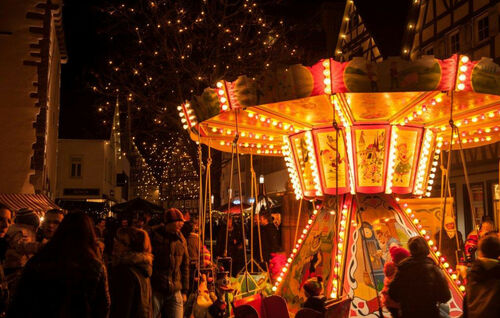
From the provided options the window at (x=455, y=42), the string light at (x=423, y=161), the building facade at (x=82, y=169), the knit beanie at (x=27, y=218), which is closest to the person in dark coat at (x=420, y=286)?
the string light at (x=423, y=161)

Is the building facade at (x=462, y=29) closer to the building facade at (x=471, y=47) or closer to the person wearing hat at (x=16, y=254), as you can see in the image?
the building facade at (x=471, y=47)

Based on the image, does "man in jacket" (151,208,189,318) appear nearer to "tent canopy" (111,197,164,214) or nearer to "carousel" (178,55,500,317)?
"carousel" (178,55,500,317)

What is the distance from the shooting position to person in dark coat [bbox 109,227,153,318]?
16.0ft

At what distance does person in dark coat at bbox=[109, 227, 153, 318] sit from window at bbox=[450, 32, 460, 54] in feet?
50.1

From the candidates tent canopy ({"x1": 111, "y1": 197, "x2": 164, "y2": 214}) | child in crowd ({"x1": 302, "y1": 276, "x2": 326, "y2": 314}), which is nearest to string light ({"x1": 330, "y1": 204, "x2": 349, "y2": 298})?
child in crowd ({"x1": 302, "y1": 276, "x2": 326, "y2": 314})

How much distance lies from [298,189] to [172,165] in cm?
2461

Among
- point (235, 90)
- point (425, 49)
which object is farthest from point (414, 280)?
point (425, 49)

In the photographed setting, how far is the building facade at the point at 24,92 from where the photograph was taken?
13.5m

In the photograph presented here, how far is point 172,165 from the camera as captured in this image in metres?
32.9

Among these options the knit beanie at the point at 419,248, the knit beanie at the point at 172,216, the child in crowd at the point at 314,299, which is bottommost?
the child in crowd at the point at 314,299

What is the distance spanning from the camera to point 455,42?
17375mm

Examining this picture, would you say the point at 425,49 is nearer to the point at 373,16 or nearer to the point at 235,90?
the point at 373,16

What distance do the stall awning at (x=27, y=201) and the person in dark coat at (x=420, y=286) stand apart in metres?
8.78

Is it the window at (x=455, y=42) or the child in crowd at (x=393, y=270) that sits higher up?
the window at (x=455, y=42)
